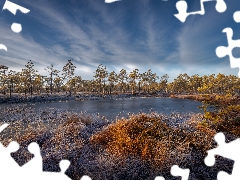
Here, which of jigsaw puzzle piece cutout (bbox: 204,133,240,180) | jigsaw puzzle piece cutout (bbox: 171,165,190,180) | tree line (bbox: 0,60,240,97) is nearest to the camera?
jigsaw puzzle piece cutout (bbox: 171,165,190,180)

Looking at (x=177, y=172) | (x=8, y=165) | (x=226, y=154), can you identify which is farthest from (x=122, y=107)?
(x=177, y=172)

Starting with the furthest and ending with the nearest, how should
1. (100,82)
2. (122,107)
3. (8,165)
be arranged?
(100,82)
(122,107)
(8,165)

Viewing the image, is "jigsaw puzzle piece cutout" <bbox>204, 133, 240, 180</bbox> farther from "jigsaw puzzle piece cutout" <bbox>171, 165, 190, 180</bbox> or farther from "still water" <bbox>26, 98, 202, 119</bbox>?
"still water" <bbox>26, 98, 202, 119</bbox>

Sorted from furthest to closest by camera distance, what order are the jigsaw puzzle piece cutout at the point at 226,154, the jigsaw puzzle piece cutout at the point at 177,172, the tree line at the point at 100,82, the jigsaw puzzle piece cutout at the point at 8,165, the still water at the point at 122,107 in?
1. the tree line at the point at 100,82
2. the still water at the point at 122,107
3. the jigsaw puzzle piece cutout at the point at 8,165
4. the jigsaw puzzle piece cutout at the point at 226,154
5. the jigsaw puzzle piece cutout at the point at 177,172

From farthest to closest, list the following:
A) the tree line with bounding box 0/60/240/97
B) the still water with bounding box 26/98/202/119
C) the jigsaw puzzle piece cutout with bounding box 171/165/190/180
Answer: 1. the tree line with bounding box 0/60/240/97
2. the still water with bounding box 26/98/202/119
3. the jigsaw puzzle piece cutout with bounding box 171/165/190/180

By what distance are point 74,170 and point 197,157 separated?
3.48m

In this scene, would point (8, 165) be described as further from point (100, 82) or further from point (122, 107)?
point (100, 82)

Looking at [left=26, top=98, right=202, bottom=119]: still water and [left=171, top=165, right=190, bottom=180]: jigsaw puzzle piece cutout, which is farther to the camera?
[left=26, top=98, right=202, bottom=119]: still water

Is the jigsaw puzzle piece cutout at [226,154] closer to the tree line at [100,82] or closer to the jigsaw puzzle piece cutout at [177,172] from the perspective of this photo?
the jigsaw puzzle piece cutout at [177,172]

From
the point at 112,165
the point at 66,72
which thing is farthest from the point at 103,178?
the point at 66,72

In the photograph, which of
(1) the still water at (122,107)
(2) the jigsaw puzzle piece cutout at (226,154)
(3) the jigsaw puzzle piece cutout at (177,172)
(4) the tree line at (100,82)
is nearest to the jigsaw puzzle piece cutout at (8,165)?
(3) the jigsaw puzzle piece cutout at (177,172)

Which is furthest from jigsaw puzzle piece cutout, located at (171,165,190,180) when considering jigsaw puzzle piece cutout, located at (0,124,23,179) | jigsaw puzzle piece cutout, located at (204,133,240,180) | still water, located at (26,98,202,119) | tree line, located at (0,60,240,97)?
tree line, located at (0,60,240,97)

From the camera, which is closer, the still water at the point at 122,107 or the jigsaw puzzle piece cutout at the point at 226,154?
the jigsaw puzzle piece cutout at the point at 226,154

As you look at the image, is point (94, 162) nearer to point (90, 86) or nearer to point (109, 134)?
point (109, 134)
